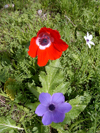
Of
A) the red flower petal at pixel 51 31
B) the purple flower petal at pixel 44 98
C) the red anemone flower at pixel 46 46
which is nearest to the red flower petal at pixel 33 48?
the red anemone flower at pixel 46 46

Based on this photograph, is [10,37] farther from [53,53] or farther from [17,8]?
[53,53]

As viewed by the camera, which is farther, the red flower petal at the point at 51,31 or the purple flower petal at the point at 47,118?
the red flower petal at the point at 51,31

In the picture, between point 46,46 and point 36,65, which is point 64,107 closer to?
point 46,46

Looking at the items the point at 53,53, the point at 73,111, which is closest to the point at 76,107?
the point at 73,111

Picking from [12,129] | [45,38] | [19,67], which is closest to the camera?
[12,129]

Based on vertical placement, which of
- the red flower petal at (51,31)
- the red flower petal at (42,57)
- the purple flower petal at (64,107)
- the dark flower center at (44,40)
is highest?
the dark flower center at (44,40)

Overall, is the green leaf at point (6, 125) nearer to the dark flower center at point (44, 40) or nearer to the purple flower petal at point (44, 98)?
the purple flower petal at point (44, 98)

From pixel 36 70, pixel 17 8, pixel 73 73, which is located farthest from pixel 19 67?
pixel 17 8

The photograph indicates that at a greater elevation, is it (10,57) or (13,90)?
(10,57)
